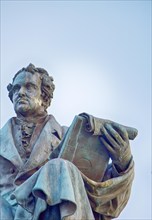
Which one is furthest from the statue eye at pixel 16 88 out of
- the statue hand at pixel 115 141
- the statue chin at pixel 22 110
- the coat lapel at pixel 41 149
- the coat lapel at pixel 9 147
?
the statue hand at pixel 115 141

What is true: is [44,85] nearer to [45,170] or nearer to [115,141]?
[115,141]

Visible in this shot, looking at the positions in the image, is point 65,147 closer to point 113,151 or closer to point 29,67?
point 113,151

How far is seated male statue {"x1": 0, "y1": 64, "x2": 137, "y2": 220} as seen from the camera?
620 cm

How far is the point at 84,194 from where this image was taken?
21.1 ft

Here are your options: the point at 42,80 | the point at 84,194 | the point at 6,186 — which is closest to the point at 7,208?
the point at 6,186

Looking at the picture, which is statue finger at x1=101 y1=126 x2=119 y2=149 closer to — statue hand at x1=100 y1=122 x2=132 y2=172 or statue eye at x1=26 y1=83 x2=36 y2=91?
statue hand at x1=100 y1=122 x2=132 y2=172

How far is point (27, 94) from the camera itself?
333 inches

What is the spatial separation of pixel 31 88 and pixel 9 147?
0.90 m

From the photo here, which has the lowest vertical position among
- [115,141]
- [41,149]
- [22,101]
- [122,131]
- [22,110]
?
[41,149]

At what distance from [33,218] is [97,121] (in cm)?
144

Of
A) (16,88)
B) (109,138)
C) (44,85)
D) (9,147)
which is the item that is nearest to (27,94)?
(16,88)

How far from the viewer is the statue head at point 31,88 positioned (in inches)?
332

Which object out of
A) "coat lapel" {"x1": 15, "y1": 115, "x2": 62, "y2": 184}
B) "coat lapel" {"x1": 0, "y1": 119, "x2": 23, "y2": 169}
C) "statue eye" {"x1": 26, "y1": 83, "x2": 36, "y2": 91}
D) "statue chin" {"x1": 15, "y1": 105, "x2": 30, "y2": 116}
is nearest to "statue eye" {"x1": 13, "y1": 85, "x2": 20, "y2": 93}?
"statue eye" {"x1": 26, "y1": 83, "x2": 36, "y2": 91}

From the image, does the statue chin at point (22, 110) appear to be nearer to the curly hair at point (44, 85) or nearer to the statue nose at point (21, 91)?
the statue nose at point (21, 91)
